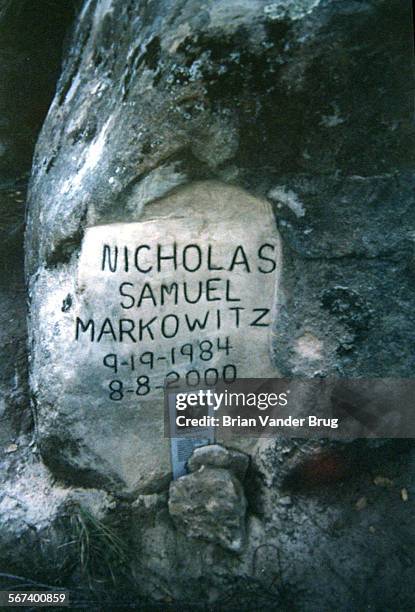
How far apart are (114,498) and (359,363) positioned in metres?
1.15

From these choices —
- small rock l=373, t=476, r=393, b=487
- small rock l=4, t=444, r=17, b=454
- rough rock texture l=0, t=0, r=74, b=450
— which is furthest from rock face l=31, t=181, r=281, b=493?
small rock l=373, t=476, r=393, b=487

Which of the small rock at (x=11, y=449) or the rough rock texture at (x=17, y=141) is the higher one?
the rough rock texture at (x=17, y=141)

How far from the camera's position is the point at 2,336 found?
2570mm

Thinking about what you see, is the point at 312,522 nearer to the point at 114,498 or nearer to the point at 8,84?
the point at 114,498

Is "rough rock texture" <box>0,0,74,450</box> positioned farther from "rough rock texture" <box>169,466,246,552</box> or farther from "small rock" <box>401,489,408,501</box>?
"small rock" <box>401,489,408,501</box>

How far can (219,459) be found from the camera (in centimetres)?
201

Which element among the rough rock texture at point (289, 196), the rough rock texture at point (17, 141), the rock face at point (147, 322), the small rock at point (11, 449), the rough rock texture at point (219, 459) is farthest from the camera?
the rough rock texture at point (17, 141)

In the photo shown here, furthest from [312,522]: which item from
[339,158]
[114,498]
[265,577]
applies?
[339,158]

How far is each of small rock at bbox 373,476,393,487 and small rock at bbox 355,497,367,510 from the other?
8cm

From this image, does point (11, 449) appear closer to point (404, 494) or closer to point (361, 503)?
point (361, 503)

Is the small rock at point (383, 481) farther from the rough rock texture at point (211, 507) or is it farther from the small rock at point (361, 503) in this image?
the rough rock texture at point (211, 507)

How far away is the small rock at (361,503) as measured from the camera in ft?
6.42

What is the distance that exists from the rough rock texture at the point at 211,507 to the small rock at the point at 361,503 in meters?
0.45

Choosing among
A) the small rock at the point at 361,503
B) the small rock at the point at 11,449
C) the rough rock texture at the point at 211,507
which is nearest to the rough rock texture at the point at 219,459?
the rough rock texture at the point at 211,507
